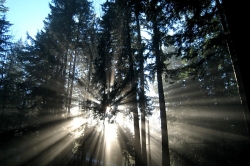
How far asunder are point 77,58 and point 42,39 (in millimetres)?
4192

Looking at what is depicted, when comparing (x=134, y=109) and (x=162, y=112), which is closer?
(x=162, y=112)

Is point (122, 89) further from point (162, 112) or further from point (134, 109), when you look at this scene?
point (162, 112)

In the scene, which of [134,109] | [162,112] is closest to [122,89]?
[134,109]

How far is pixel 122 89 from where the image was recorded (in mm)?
10984

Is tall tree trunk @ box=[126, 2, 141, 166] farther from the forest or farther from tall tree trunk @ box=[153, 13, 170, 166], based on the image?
tall tree trunk @ box=[153, 13, 170, 166]

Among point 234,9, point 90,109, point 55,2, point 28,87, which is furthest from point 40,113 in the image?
point 234,9

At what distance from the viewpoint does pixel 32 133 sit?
1455 cm

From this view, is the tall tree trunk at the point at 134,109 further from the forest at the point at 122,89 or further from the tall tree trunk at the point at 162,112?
the tall tree trunk at the point at 162,112

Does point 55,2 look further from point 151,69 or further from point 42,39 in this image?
point 151,69

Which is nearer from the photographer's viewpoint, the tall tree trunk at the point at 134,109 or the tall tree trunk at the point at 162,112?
the tall tree trunk at the point at 162,112

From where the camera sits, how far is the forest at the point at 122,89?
27.7ft

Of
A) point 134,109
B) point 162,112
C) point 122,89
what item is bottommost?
point 162,112

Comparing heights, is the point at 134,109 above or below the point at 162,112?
above

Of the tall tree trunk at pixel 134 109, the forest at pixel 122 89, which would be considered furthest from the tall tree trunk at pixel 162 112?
the tall tree trunk at pixel 134 109
